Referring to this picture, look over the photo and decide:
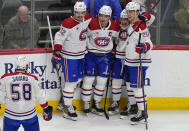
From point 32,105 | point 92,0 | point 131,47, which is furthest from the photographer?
point 92,0

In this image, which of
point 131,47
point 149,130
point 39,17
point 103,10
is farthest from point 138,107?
point 39,17

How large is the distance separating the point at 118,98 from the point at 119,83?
0.61 ft

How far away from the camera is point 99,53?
5.20 meters

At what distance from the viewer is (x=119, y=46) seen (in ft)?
17.2

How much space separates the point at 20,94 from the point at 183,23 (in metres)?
2.57

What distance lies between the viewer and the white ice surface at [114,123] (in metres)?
5.02

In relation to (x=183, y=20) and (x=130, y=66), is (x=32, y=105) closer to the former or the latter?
(x=130, y=66)

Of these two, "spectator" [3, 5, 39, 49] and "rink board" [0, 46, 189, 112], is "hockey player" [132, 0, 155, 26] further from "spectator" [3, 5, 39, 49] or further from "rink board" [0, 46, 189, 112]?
"spectator" [3, 5, 39, 49]

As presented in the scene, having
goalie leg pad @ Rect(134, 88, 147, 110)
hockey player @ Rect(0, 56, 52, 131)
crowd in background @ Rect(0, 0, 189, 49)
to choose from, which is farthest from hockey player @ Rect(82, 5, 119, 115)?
hockey player @ Rect(0, 56, 52, 131)

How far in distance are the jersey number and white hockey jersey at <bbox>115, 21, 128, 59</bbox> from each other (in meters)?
1.72

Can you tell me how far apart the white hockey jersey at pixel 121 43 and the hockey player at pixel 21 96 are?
159cm

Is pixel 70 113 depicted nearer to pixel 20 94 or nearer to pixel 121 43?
pixel 121 43

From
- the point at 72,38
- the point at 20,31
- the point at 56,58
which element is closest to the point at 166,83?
the point at 72,38

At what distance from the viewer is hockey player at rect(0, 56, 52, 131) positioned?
146 inches
